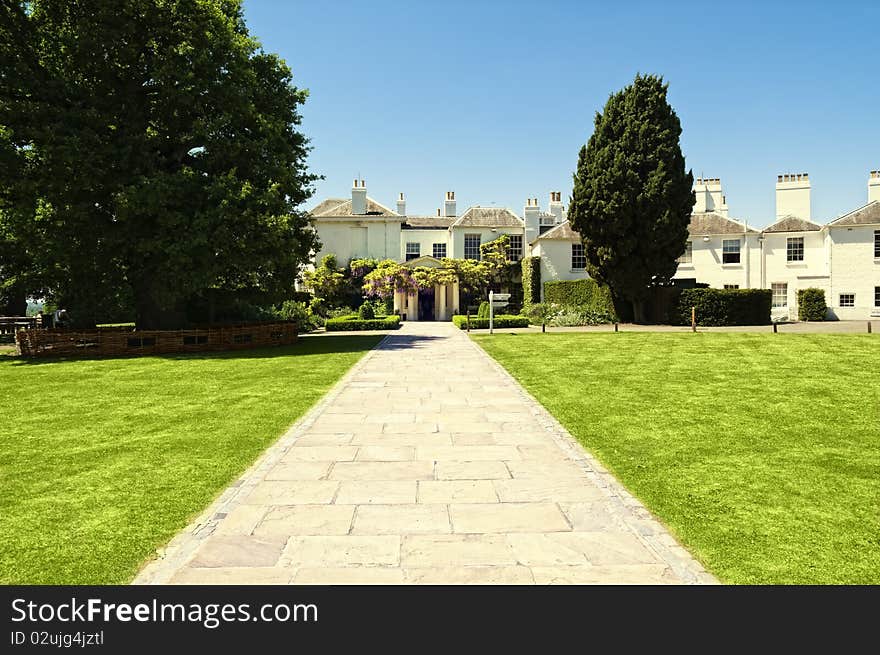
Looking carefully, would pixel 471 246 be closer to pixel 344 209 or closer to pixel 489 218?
pixel 489 218

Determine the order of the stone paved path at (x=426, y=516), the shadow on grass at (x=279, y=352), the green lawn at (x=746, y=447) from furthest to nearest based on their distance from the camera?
the shadow on grass at (x=279, y=352) → the green lawn at (x=746, y=447) → the stone paved path at (x=426, y=516)

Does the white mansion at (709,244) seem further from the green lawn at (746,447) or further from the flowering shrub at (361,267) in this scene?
the green lawn at (746,447)

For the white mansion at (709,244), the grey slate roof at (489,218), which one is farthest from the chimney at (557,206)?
the grey slate roof at (489,218)

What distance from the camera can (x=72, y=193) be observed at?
1917 cm

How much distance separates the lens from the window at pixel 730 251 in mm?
42219

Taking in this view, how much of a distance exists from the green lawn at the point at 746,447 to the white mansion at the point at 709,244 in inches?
1116

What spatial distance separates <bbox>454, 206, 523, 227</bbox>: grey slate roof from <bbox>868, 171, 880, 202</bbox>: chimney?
2622cm

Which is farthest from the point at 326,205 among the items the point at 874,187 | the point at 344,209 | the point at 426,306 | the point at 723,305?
the point at 874,187

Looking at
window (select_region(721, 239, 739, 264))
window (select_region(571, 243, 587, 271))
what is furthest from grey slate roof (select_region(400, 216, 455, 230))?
window (select_region(721, 239, 739, 264))

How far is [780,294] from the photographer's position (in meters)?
41.6
